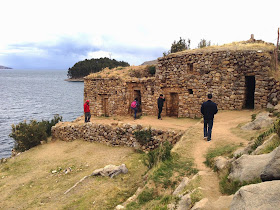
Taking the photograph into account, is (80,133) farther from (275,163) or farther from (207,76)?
(275,163)

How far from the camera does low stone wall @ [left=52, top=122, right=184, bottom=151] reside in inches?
510

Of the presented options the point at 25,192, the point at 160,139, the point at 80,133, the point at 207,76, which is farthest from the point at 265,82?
the point at 25,192

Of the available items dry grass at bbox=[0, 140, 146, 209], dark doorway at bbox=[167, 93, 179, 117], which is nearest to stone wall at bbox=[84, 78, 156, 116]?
dark doorway at bbox=[167, 93, 179, 117]

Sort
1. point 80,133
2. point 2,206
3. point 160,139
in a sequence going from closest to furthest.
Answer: point 2,206
point 160,139
point 80,133

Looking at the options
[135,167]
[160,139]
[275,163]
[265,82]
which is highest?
[265,82]

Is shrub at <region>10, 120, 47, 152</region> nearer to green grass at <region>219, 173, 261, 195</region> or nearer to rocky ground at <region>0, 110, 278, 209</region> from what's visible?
rocky ground at <region>0, 110, 278, 209</region>

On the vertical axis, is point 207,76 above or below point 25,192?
above

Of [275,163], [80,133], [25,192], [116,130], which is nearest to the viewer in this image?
[275,163]

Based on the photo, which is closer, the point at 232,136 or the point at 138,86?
the point at 232,136

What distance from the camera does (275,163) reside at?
144 inches

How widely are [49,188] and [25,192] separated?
1138 mm

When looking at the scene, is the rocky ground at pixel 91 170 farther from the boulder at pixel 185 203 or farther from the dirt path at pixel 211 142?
the boulder at pixel 185 203

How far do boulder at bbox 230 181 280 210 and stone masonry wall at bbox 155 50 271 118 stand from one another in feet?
39.1

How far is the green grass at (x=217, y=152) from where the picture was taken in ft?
24.6
